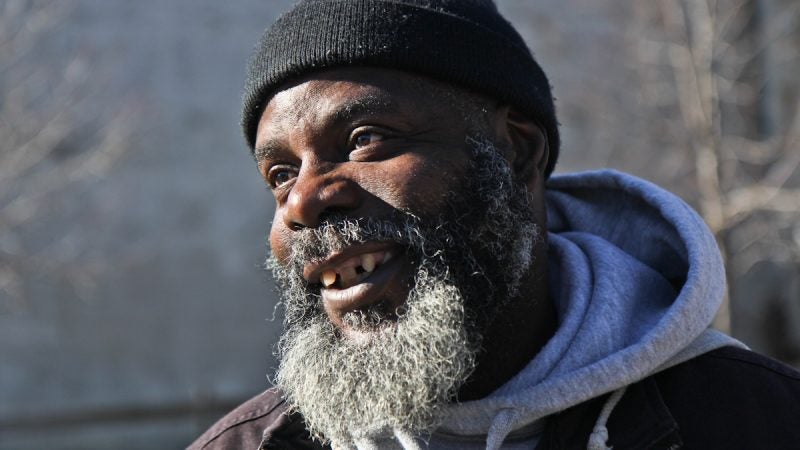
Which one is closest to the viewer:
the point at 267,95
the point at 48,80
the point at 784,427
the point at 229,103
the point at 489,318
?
the point at 784,427

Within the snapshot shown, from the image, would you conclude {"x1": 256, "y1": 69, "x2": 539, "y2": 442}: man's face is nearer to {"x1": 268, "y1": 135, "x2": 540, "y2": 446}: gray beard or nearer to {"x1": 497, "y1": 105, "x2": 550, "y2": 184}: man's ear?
{"x1": 268, "y1": 135, "x2": 540, "y2": 446}: gray beard

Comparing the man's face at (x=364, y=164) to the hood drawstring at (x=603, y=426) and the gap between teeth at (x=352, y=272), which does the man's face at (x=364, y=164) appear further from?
the hood drawstring at (x=603, y=426)

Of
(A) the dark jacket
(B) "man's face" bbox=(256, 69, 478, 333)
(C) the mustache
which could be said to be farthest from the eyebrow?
(A) the dark jacket

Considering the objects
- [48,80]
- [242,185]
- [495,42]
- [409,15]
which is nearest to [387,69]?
[409,15]

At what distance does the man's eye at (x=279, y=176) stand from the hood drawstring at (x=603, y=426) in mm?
966

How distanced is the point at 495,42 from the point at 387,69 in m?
0.36

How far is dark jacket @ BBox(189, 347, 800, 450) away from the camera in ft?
7.35

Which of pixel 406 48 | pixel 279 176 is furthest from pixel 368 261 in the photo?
pixel 406 48

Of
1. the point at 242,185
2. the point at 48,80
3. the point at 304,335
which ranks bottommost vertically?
the point at 304,335

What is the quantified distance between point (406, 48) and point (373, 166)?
317 mm

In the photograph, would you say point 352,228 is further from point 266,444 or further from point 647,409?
point 647,409

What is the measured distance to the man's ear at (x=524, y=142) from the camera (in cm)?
270

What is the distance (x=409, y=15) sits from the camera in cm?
259

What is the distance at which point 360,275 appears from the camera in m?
2.44
